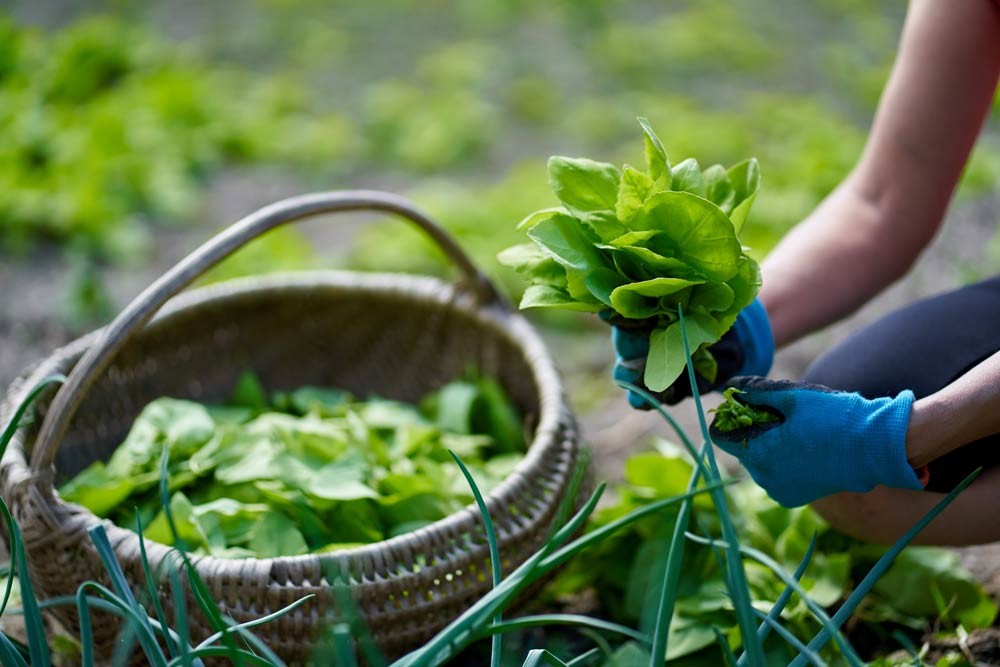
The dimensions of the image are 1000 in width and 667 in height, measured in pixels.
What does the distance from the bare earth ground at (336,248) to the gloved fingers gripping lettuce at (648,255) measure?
2.46 feet

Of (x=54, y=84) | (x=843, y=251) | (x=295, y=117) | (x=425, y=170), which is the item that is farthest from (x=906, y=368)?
(x=54, y=84)

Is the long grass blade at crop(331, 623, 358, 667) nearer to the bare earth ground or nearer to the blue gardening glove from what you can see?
the blue gardening glove

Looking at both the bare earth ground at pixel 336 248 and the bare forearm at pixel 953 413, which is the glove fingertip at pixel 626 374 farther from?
the bare earth ground at pixel 336 248

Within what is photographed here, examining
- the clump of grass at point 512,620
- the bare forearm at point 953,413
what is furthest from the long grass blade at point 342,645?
the bare forearm at point 953,413

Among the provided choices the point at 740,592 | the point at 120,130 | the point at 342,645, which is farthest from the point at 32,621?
the point at 120,130

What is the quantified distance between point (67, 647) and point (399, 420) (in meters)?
0.55

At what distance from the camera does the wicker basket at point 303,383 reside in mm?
1048

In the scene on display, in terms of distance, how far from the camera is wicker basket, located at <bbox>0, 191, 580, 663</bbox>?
105cm

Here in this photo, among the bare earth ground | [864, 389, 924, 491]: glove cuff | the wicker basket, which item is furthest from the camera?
the bare earth ground

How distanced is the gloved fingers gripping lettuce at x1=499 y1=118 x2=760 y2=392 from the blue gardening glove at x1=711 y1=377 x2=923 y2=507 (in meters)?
0.09

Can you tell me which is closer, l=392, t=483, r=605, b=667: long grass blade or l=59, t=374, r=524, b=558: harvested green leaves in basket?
l=392, t=483, r=605, b=667: long grass blade

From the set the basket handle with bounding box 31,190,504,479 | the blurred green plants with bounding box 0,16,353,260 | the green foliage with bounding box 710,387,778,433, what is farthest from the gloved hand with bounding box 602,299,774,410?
the blurred green plants with bounding box 0,16,353,260

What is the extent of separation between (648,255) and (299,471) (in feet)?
1.95

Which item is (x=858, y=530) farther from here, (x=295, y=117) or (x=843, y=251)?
(x=295, y=117)
